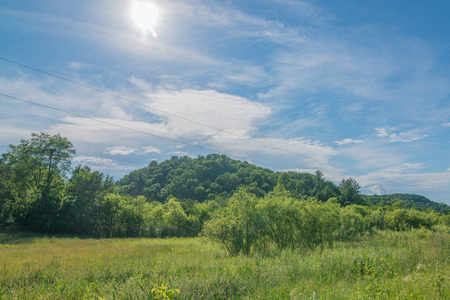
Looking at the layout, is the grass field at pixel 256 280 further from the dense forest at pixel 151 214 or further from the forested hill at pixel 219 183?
the forested hill at pixel 219 183

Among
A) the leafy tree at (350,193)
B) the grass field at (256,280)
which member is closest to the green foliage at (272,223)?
the grass field at (256,280)

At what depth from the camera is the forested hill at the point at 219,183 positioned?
279 ft

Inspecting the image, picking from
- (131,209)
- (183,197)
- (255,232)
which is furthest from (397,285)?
(183,197)

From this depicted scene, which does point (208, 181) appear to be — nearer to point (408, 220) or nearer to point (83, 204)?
point (83, 204)

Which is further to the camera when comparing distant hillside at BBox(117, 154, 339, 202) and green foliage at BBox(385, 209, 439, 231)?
distant hillside at BBox(117, 154, 339, 202)

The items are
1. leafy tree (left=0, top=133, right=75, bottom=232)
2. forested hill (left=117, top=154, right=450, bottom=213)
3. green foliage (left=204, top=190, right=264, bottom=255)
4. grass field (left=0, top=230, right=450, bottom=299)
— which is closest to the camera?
grass field (left=0, top=230, right=450, bottom=299)

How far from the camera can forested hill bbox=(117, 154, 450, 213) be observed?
279 ft

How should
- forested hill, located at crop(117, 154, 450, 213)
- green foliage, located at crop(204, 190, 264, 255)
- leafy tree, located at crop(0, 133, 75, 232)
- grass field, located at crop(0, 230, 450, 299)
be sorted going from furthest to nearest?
1. forested hill, located at crop(117, 154, 450, 213)
2. leafy tree, located at crop(0, 133, 75, 232)
3. green foliage, located at crop(204, 190, 264, 255)
4. grass field, located at crop(0, 230, 450, 299)

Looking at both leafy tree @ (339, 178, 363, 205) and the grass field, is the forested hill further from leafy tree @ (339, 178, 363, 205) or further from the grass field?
the grass field

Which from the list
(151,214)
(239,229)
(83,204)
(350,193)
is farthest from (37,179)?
(350,193)

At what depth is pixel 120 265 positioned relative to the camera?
10.5m

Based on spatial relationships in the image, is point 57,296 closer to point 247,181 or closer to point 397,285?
point 397,285

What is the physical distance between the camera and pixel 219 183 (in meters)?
93.5

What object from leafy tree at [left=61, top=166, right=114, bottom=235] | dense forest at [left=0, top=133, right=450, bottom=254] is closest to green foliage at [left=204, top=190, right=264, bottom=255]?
→ dense forest at [left=0, top=133, right=450, bottom=254]
